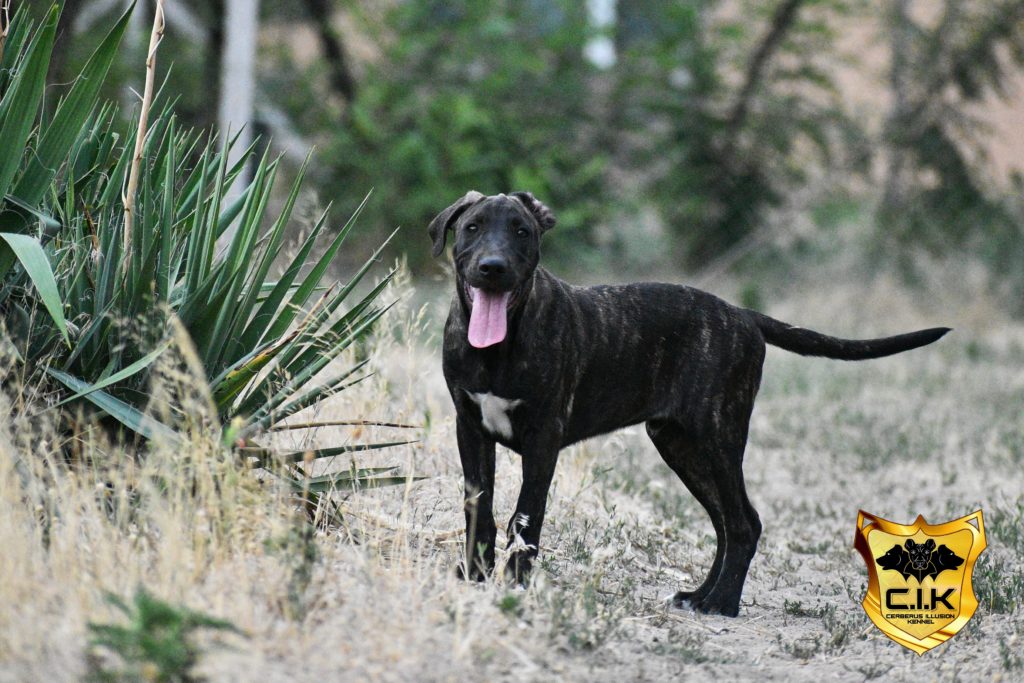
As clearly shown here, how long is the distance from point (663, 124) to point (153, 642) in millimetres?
15057

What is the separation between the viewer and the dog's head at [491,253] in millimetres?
4367

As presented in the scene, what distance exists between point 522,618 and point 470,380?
3.04 ft

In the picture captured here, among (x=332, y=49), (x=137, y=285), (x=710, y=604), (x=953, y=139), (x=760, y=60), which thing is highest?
(x=332, y=49)

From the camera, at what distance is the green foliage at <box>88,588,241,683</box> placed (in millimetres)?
3152

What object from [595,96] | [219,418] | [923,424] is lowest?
[219,418]

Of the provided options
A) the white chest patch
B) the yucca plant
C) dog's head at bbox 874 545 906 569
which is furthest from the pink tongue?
dog's head at bbox 874 545 906 569

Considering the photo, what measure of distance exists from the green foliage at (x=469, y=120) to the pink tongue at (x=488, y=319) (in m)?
10.9

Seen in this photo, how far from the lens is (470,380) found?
14.9ft

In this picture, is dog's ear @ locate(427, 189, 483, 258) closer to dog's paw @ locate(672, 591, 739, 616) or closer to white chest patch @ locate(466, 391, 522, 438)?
white chest patch @ locate(466, 391, 522, 438)

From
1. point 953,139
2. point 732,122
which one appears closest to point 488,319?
point 953,139

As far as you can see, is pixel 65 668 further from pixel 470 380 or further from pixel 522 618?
pixel 470 380

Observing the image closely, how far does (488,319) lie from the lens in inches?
173

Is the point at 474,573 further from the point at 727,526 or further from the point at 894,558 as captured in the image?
the point at 894,558

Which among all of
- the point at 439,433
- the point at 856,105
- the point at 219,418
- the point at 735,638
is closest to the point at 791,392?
the point at 439,433
